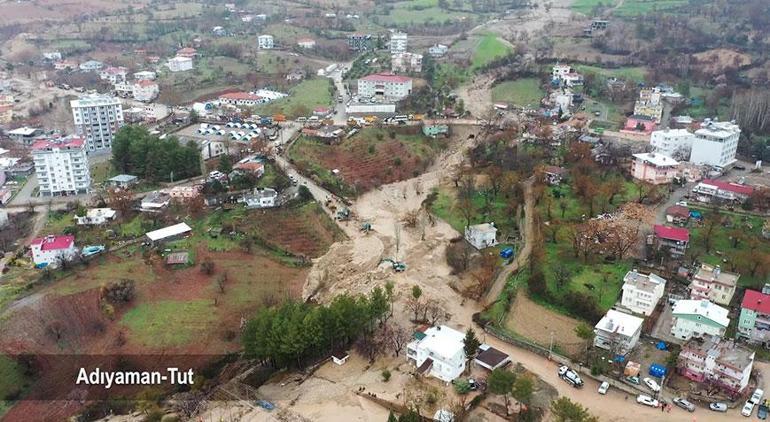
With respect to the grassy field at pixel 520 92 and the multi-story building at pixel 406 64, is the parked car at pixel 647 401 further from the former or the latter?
the multi-story building at pixel 406 64

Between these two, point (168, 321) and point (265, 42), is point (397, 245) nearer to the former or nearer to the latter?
point (168, 321)

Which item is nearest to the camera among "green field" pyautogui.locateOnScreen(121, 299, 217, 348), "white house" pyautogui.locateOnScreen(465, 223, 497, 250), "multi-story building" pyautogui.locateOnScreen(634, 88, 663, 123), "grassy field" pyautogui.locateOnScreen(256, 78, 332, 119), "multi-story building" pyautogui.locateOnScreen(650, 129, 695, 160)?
"green field" pyautogui.locateOnScreen(121, 299, 217, 348)

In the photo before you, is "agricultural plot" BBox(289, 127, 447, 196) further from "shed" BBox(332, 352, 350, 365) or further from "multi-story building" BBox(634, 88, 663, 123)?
"multi-story building" BBox(634, 88, 663, 123)

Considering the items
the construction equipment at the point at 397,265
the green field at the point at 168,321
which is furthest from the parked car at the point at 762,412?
the green field at the point at 168,321

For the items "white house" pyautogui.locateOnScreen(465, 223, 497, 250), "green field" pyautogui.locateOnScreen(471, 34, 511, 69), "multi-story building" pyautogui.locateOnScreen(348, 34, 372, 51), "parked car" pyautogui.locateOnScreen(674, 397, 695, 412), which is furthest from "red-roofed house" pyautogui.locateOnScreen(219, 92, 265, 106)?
"parked car" pyautogui.locateOnScreen(674, 397, 695, 412)

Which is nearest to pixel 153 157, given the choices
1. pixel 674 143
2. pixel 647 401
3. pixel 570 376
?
pixel 570 376

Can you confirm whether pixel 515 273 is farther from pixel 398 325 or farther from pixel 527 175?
pixel 527 175
